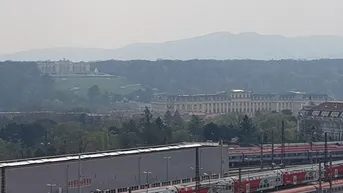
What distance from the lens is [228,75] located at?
13600cm

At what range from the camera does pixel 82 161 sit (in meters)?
27.9

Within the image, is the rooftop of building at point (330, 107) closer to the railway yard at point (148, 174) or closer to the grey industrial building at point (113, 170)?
the railway yard at point (148, 174)

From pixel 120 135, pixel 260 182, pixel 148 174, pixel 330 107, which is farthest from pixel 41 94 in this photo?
pixel 260 182

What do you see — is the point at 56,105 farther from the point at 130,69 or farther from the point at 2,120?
the point at 130,69

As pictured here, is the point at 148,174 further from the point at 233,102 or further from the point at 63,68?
the point at 63,68

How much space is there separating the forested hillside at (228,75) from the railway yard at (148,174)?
83.9m

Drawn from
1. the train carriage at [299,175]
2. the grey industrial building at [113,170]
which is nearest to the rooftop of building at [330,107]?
the grey industrial building at [113,170]

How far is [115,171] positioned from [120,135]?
15853mm

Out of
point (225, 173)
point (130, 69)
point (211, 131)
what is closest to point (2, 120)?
point (211, 131)

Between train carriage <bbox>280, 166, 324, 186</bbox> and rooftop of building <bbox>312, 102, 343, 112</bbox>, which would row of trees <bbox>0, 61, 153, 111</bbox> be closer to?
rooftop of building <bbox>312, 102, 343, 112</bbox>

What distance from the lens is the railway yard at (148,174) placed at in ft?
86.3

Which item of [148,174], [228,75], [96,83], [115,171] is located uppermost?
[228,75]

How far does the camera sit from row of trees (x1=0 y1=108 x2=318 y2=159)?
42.4m

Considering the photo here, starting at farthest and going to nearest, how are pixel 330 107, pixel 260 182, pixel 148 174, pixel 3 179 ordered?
1. pixel 330 107
2. pixel 148 174
3. pixel 260 182
4. pixel 3 179
